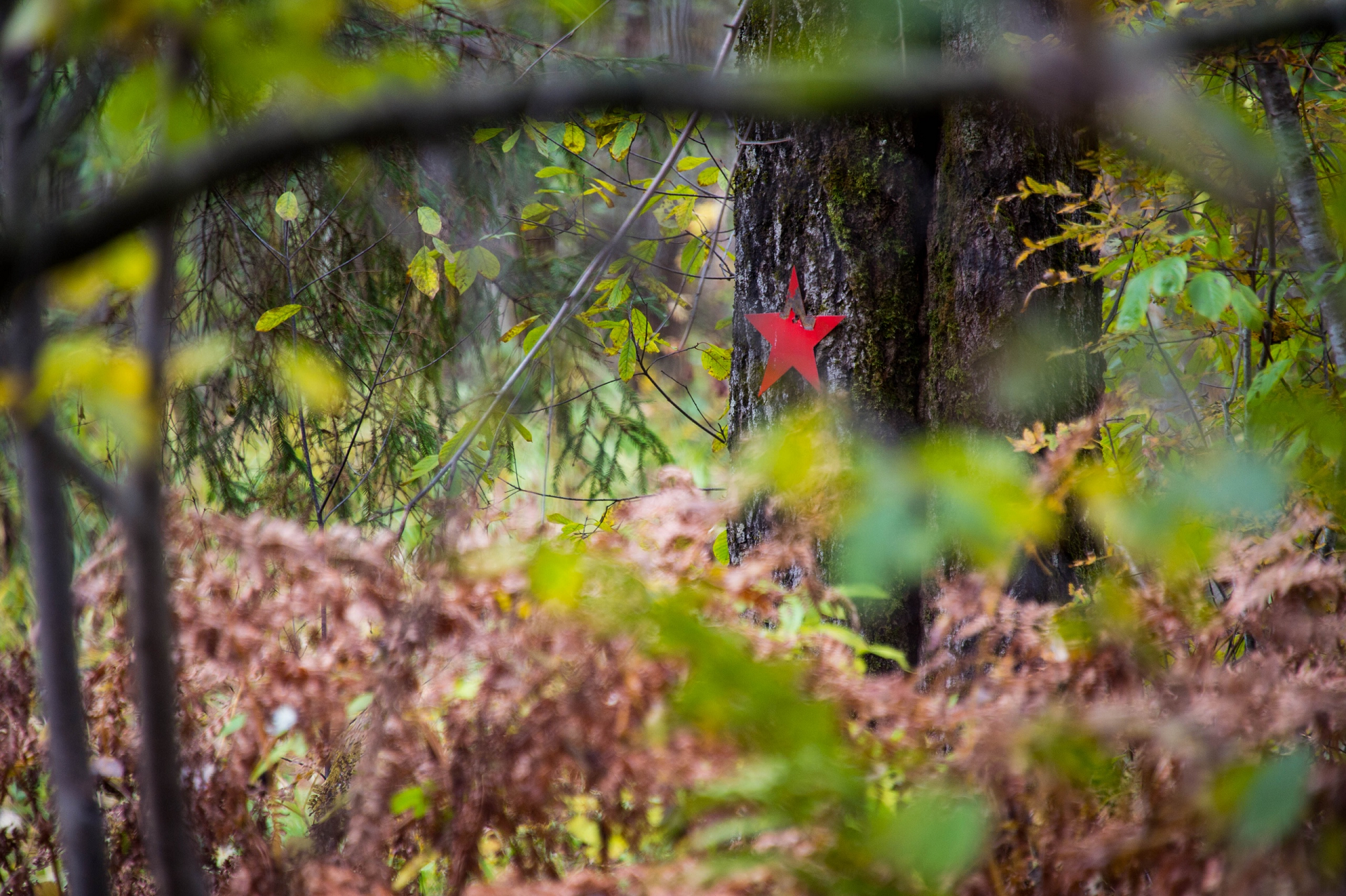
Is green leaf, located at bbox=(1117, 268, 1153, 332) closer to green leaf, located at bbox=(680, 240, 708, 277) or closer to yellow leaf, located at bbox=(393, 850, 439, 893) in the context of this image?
yellow leaf, located at bbox=(393, 850, 439, 893)

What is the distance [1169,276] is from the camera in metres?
1.76

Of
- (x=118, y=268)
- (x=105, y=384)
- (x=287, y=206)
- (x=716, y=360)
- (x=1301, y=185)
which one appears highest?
(x=287, y=206)

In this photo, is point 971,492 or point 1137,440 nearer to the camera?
point 971,492

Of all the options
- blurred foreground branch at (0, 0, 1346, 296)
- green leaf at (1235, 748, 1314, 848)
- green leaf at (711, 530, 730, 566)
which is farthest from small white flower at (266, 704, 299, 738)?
green leaf at (711, 530, 730, 566)

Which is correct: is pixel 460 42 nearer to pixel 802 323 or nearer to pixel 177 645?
pixel 802 323

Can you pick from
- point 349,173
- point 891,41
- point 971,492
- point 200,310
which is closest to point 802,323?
point 891,41

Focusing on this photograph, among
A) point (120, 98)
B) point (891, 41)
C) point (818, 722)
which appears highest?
point (891, 41)

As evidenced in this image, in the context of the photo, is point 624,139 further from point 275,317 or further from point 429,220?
point 275,317

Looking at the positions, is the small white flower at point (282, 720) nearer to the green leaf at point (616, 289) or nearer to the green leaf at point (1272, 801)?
the green leaf at point (1272, 801)

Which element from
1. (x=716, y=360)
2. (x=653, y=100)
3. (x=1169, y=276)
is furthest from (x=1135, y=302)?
(x=716, y=360)

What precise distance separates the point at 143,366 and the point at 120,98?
0.31 metres

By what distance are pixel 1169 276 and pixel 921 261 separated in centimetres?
62

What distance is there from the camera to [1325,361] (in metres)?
2.34

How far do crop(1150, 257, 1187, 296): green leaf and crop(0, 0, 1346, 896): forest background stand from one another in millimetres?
11
